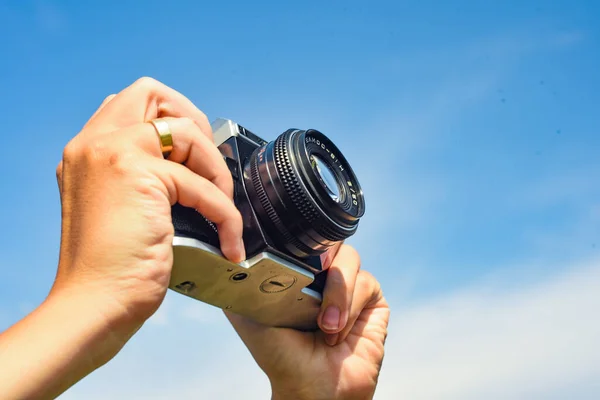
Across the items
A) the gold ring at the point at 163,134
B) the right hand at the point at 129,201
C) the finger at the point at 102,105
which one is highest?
the finger at the point at 102,105

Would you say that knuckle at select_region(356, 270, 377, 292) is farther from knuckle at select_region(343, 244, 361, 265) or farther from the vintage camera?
the vintage camera

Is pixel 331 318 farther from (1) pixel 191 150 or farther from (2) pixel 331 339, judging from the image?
(1) pixel 191 150

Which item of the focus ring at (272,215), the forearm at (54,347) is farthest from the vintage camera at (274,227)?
the forearm at (54,347)

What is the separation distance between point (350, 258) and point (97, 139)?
1.14 meters

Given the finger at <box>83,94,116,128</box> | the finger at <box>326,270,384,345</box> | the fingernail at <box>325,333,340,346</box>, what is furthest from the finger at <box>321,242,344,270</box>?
the finger at <box>83,94,116,128</box>

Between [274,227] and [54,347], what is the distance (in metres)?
0.88

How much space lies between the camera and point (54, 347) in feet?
3.85

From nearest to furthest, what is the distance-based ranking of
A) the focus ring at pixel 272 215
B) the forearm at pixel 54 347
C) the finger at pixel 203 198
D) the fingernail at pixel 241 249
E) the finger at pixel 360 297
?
Result: 1. the forearm at pixel 54 347
2. the finger at pixel 203 198
3. the fingernail at pixel 241 249
4. the focus ring at pixel 272 215
5. the finger at pixel 360 297

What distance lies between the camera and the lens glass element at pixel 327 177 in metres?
2.02

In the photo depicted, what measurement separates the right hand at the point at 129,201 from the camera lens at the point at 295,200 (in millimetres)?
292

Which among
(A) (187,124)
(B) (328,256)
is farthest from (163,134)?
(B) (328,256)

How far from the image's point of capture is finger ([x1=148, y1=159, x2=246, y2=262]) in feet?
4.87

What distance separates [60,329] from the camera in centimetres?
119

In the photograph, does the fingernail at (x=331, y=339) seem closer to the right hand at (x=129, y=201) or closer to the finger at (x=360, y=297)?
the finger at (x=360, y=297)
